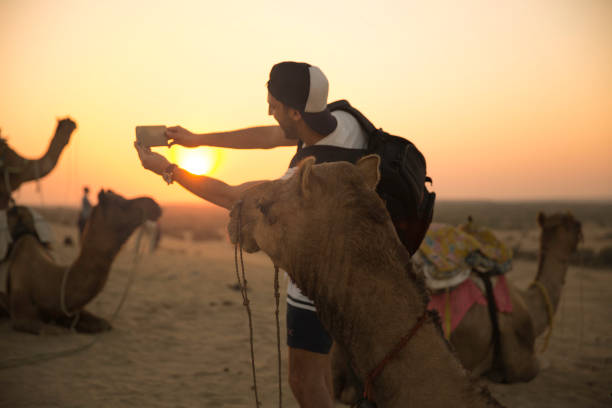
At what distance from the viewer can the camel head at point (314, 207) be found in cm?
138

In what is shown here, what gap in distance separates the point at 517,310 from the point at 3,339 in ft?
18.1

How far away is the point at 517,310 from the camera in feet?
15.5

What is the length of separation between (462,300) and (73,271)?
170 inches

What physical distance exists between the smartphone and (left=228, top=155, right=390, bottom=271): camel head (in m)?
1.08

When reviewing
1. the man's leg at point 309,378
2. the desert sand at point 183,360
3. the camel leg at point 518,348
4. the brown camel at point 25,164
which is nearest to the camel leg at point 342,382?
the desert sand at point 183,360

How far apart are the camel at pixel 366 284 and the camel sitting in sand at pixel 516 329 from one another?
264 centimetres

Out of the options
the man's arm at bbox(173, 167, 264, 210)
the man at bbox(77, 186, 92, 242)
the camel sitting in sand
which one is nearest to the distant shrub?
the camel sitting in sand

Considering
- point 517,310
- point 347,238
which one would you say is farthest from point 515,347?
point 347,238

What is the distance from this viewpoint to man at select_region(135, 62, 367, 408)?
188 centimetres

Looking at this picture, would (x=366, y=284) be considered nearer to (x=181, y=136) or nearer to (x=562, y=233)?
(x=181, y=136)

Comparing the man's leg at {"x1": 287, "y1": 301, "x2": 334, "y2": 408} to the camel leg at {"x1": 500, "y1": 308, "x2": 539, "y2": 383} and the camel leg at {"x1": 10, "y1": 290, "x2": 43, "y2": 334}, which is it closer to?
the camel leg at {"x1": 500, "y1": 308, "x2": 539, "y2": 383}

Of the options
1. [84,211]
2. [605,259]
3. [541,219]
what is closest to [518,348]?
[541,219]

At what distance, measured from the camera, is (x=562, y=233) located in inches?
224

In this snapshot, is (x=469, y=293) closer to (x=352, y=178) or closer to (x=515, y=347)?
(x=515, y=347)
